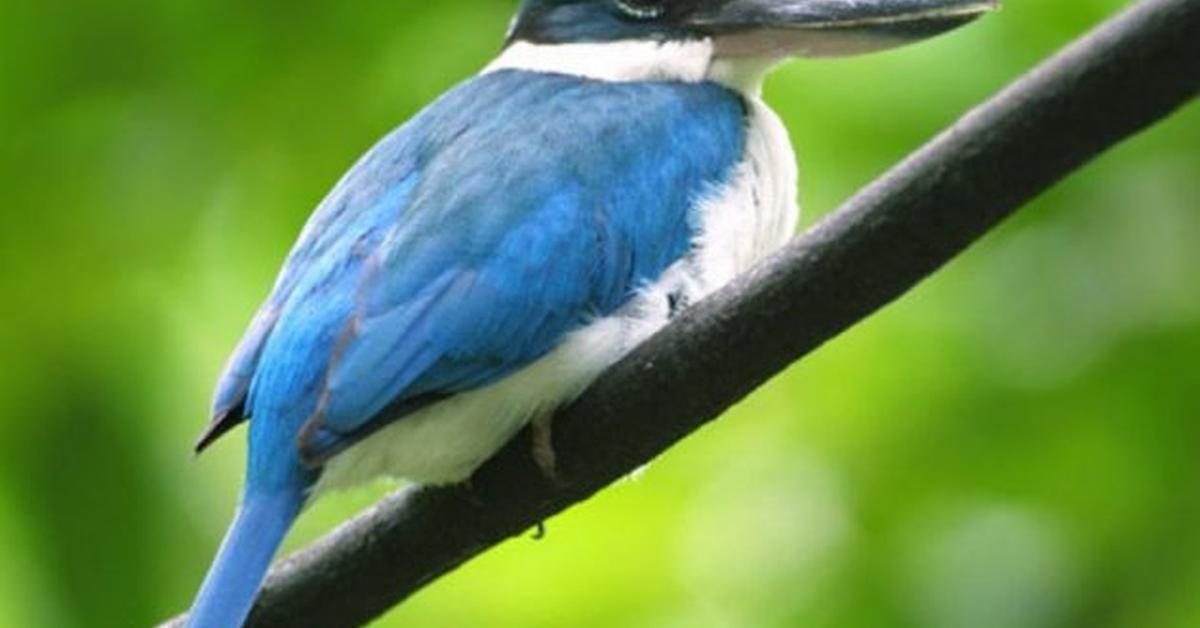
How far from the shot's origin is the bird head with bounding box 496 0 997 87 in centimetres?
330

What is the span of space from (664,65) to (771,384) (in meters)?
0.55

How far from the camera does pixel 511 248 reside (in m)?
3.10

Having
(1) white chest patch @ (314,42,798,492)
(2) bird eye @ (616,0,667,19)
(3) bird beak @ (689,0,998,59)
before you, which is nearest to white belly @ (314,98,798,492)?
(1) white chest patch @ (314,42,798,492)

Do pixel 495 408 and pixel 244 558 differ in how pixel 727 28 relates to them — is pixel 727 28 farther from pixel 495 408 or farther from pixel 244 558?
pixel 244 558

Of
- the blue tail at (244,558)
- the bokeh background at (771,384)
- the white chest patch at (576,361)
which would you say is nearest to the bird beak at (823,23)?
the white chest patch at (576,361)

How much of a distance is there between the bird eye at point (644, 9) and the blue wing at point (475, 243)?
0.49 ft

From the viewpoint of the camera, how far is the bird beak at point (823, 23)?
10.4 feet

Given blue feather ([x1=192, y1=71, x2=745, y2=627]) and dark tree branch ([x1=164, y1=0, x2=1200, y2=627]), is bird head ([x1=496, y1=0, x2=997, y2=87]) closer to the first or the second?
blue feather ([x1=192, y1=71, x2=745, y2=627])

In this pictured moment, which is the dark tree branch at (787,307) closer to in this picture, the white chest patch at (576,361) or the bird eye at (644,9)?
the white chest patch at (576,361)

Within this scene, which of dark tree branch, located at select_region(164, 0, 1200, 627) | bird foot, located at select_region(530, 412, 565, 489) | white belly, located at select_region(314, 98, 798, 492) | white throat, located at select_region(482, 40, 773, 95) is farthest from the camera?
white throat, located at select_region(482, 40, 773, 95)

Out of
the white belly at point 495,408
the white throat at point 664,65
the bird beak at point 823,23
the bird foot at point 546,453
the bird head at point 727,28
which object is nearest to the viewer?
the bird foot at point 546,453

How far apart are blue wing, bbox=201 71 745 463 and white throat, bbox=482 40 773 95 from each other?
0.06 m

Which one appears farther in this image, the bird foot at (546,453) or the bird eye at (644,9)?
the bird eye at (644,9)

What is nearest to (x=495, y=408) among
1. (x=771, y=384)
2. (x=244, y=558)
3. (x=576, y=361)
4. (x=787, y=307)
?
(x=576, y=361)
